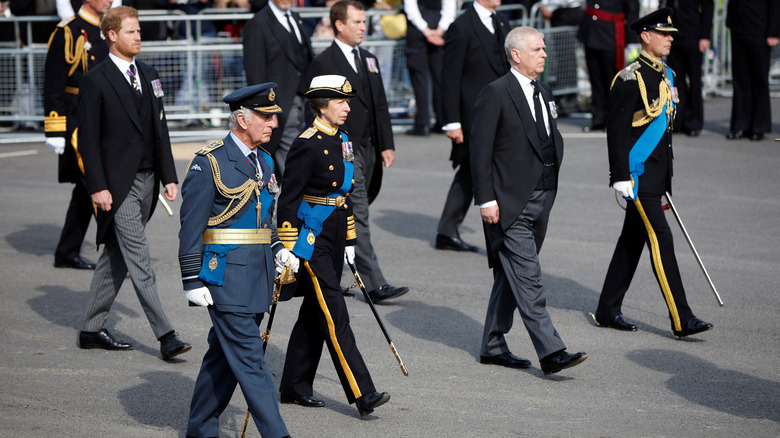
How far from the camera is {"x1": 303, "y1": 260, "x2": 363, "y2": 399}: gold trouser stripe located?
19.7ft

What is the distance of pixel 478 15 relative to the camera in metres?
9.97

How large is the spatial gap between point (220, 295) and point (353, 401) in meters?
1.10

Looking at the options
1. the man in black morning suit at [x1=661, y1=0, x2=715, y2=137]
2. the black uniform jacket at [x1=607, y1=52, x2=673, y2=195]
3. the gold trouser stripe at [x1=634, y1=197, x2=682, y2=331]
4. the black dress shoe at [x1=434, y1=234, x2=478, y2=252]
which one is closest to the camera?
the gold trouser stripe at [x1=634, y1=197, x2=682, y2=331]

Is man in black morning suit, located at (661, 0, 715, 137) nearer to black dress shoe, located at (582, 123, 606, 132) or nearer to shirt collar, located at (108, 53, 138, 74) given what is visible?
black dress shoe, located at (582, 123, 606, 132)

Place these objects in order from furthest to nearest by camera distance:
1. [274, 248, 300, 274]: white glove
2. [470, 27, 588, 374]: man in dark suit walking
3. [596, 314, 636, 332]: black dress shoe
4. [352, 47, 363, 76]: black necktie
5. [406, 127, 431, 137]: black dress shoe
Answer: [406, 127, 431, 137]: black dress shoe < [352, 47, 363, 76]: black necktie < [596, 314, 636, 332]: black dress shoe < [470, 27, 588, 374]: man in dark suit walking < [274, 248, 300, 274]: white glove

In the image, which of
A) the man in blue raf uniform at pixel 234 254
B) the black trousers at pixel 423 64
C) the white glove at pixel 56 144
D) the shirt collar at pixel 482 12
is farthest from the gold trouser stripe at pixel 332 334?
the black trousers at pixel 423 64

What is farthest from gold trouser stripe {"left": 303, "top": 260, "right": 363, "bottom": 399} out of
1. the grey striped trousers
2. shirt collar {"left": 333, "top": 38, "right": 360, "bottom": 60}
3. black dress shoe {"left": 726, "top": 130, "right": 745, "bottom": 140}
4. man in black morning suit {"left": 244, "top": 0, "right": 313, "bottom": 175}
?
black dress shoe {"left": 726, "top": 130, "right": 745, "bottom": 140}

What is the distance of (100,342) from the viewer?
24.1 feet

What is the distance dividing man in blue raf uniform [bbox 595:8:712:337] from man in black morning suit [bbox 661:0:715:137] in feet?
22.6

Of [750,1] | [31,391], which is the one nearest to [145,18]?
[750,1]

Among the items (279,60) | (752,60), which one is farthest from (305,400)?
(752,60)

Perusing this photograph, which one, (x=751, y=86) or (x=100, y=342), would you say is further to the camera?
(x=751, y=86)

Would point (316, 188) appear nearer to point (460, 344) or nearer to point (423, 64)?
point (460, 344)

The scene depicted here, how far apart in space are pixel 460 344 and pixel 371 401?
5.34 ft
